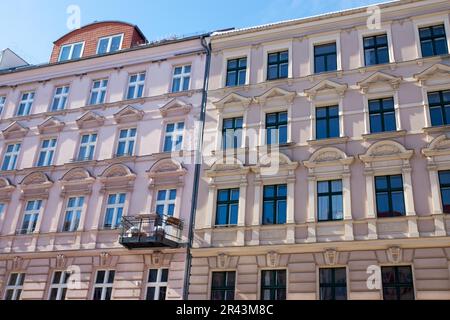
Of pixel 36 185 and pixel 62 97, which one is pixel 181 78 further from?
pixel 36 185

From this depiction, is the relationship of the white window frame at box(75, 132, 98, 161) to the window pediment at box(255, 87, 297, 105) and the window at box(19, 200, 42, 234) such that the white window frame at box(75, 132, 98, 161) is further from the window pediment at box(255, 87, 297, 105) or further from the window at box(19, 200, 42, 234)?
the window pediment at box(255, 87, 297, 105)

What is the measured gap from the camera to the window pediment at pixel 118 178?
17797 millimetres

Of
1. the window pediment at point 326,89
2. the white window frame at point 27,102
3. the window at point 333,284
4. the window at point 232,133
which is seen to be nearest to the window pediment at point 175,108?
the window at point 232,133

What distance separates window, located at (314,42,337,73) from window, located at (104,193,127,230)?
9043 mm

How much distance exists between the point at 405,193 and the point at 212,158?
22.5 ft

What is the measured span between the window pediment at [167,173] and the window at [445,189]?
8.78 meters

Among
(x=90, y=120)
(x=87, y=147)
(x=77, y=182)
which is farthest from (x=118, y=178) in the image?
(x=90, y=120)

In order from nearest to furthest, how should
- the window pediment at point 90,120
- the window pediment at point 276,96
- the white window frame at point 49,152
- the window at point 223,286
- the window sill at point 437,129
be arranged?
the window sill at point 437,129 < the window at point 223,286 < the window pediment at point 276,96 < the window pediment at point 90,120 < the white window frame at point 49,152

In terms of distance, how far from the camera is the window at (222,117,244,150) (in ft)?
56.5

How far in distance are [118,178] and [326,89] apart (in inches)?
343

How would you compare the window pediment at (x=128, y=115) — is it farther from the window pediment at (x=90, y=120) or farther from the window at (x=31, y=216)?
the window at (x=31, y=216)

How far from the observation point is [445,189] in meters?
13.9

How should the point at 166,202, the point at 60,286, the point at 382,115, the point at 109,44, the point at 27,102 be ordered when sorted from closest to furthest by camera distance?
the point at 382,115
the point at 60,286
the point at 166,202
the point at 27,102
the point at 109,44

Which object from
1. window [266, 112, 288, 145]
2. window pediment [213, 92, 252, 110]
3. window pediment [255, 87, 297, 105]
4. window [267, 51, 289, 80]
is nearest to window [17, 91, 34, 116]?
window pediment [213, 92, 252, 110]
